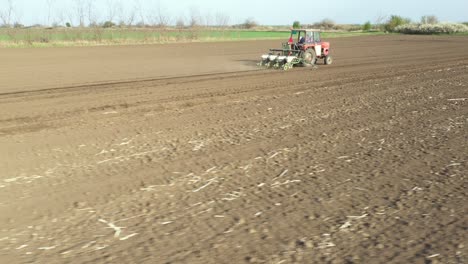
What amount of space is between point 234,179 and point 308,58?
1650 centimetres

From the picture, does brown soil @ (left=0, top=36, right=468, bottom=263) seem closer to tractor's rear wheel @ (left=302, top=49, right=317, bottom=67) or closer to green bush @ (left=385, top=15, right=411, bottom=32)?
tractor's rear wheel @ (left=302, top=49, right=317, bottom=67)

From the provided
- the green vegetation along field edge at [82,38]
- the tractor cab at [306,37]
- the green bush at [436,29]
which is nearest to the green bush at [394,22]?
the green bush at [436,29]

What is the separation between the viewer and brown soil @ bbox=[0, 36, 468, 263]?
163 inches

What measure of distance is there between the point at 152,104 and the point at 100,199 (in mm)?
6354

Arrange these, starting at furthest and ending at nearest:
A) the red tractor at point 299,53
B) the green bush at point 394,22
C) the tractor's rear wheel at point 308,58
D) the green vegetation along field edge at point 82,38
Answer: the green bush at point 394,22
the green vegetation along field edge at point 82,38
the tractor's rear wheel at point 308,58
the red tractor at point 299,53

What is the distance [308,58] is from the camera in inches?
850

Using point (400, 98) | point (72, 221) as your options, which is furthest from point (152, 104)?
point (72, 221)

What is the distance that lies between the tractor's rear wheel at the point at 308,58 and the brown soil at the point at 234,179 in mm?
9308

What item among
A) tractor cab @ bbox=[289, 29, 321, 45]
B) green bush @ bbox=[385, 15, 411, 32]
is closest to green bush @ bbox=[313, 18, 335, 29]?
green bush @ bbox=[385, 15, 411, 32]

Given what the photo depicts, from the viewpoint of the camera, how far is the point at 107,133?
8.39 metres

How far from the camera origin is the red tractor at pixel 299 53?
67.9 ft

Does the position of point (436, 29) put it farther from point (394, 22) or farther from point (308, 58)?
point (308, 58)

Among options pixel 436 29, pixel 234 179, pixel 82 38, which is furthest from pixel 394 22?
pixel 234 179

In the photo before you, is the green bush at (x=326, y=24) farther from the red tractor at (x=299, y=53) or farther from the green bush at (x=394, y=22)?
the red tractor at (x=299, y=53)
